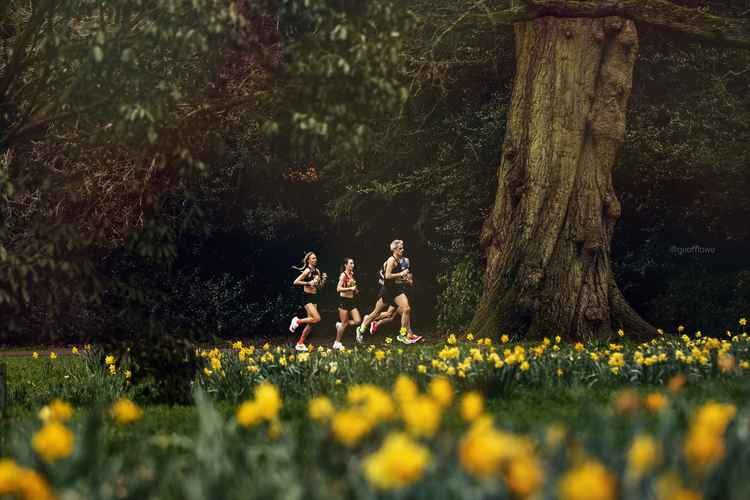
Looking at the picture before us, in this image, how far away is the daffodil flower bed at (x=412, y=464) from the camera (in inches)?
111

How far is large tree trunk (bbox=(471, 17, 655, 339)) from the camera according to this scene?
47.7 feet

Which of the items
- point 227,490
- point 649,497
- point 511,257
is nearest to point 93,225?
point 227,490

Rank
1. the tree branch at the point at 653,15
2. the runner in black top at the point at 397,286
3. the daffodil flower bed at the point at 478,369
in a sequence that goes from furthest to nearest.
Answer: the runner in black top at the point at 397,286, the tree branch at the point at 653,15, the daffodil flower bed at the point at 478,369

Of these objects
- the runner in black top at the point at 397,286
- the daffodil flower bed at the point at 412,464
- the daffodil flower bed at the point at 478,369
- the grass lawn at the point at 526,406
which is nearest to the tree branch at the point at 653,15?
the runner in black top at the point at 397,286

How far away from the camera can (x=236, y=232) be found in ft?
73.5

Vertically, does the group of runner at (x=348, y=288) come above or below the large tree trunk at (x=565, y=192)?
below

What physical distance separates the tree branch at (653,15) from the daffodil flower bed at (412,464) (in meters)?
9.89

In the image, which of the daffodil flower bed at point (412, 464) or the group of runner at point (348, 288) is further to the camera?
the group of runner at point (348, 288)

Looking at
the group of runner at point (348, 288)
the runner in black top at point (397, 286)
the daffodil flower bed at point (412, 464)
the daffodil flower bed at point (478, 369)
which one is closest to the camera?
the daffodil flower bed at point (412, 464)

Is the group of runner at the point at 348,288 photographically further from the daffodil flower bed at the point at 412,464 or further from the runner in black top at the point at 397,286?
the daffodil flower bed at the point at 412,464

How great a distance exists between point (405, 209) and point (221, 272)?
4428 millimetres

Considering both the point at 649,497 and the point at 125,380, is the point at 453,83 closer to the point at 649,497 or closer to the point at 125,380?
the point at 125,380

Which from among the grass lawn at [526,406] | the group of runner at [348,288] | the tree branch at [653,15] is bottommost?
the group of runner at [348,288]

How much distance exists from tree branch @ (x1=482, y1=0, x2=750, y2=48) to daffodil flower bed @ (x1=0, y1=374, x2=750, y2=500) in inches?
390
